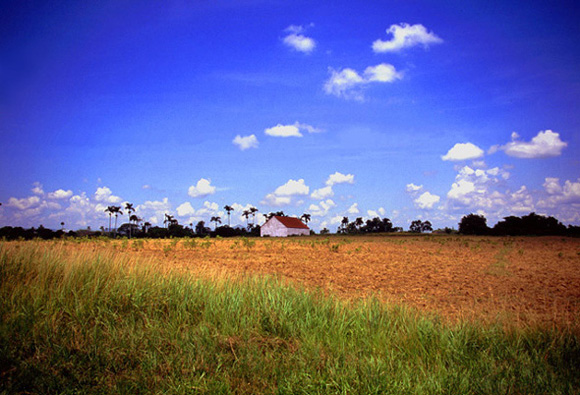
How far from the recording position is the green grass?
16.0ft

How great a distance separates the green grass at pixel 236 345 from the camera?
4863mm

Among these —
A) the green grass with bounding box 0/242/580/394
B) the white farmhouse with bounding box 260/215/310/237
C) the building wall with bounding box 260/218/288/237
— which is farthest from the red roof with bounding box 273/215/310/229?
the green grass with bounding box 0/242/580/394

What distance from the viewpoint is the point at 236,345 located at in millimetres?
5918

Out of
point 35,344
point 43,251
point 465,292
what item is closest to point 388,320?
point 35,344

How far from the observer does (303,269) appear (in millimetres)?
18375

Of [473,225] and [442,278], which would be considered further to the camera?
[473,225]

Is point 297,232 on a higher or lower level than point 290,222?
lower

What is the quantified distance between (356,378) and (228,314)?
3.11 m

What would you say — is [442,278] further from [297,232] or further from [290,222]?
[290,222]

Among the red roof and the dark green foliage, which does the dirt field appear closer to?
the dark green foliage

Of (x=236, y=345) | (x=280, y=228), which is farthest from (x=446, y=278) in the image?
(x=280, y=228)

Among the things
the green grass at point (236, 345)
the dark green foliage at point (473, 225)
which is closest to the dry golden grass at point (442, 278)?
the green grass at point (236, 345)

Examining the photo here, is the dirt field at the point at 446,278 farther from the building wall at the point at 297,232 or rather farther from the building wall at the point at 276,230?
the building wall at the point at 297,232

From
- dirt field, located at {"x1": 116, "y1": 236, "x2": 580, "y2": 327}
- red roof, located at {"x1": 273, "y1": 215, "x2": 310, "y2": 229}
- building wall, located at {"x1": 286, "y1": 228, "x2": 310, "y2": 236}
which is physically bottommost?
dirt field, located at {"x1": 116, "y1": 236, "x2": 580, "y2": 327}
